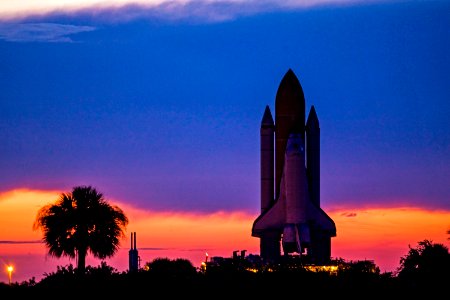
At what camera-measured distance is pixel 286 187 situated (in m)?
138

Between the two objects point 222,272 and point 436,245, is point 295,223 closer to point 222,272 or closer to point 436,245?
point 436,245

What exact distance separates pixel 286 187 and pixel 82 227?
5622cm

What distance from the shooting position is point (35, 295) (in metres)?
78.3

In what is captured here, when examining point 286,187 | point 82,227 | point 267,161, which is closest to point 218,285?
point 82,227

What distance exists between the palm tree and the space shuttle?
55.3 meters

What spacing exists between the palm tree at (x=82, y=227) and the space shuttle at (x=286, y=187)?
5534 cm

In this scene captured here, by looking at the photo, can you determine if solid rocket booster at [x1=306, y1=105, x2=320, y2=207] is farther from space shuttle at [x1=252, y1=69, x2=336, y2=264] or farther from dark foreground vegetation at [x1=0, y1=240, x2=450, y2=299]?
dark foreground vegetation at [x1=0, y1=240, x2=450, y2=299]

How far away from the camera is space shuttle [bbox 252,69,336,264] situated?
138625 mm

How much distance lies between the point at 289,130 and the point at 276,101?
445 centimetres

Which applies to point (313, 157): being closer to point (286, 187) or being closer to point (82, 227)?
point (286, 187)

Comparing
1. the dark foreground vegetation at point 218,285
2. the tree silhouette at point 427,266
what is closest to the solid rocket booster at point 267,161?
the tree silhouette at point 427,266

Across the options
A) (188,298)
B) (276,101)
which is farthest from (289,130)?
(188,298)

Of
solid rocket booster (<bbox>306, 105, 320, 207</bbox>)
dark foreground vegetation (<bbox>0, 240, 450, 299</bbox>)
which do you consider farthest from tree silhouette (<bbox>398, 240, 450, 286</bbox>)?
solid rocket booster (<bbox>306, 105, 320, 207</bbox>)

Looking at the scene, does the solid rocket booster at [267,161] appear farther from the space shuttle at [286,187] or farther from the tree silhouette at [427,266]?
the tree silhouette at [427,266]
